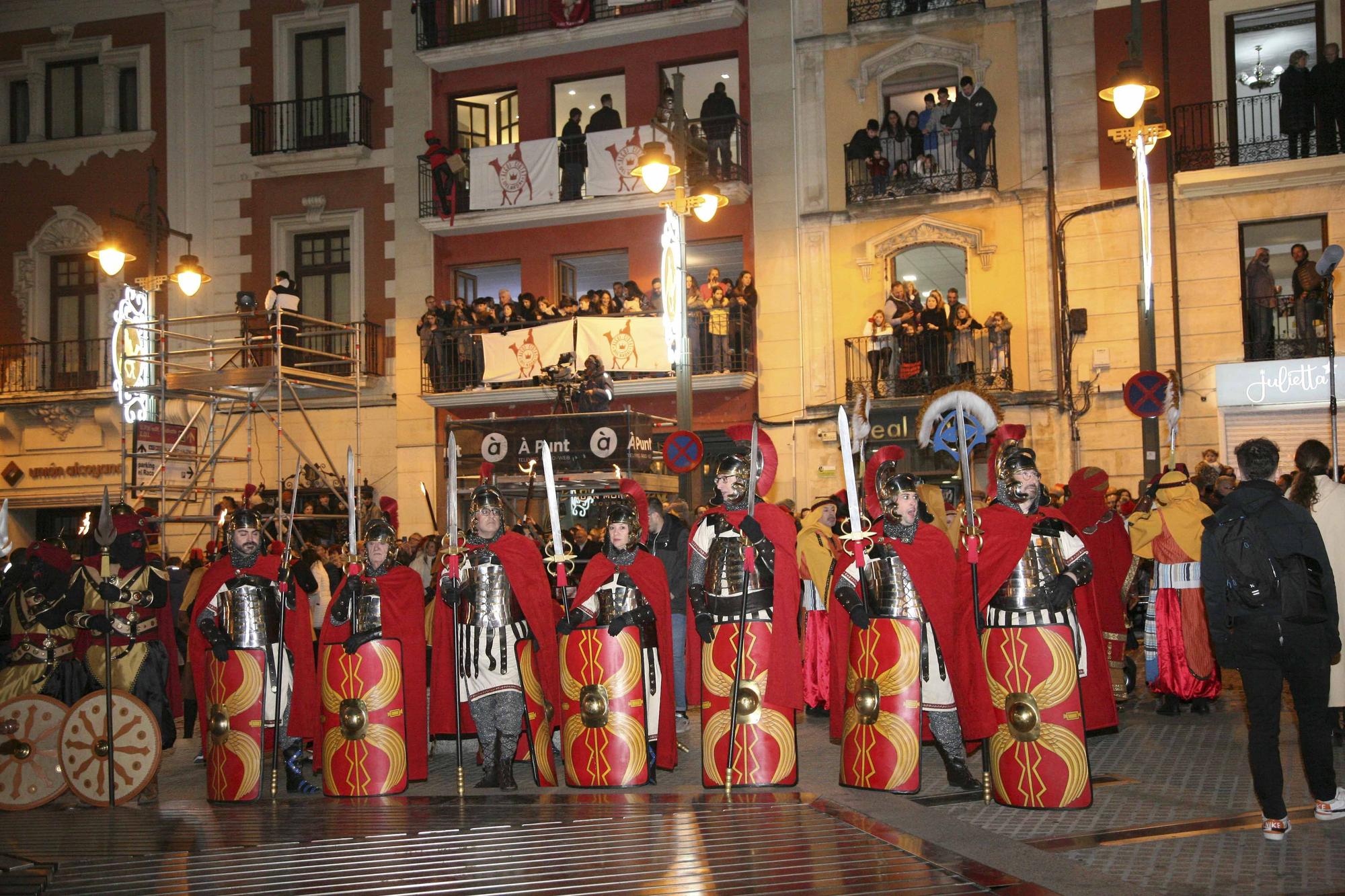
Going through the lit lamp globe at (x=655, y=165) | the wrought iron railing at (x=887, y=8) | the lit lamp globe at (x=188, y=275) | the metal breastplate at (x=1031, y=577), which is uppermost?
the wrought iron railing at (x=887, y=8)

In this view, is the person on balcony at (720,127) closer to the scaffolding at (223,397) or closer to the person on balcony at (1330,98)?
the scaffolding at (223,397)

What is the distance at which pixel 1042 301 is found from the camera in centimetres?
1922

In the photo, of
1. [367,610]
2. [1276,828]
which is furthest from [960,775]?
[367,610]

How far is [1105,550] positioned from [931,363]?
871 cm

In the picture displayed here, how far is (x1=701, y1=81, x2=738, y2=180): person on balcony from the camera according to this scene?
20.7 meters

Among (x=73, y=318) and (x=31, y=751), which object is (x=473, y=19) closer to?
(x=73, y=318)

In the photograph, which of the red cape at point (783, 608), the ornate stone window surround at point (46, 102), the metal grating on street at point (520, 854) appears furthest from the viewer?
the ornate stone window surround at point (46, 102)

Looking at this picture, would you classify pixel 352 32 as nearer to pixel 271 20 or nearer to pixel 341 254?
pixel 271 20

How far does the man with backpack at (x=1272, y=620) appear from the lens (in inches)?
247

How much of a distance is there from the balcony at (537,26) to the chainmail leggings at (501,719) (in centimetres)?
1502

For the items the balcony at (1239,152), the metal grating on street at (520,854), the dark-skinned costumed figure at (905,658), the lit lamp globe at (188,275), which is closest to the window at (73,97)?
the lit lamp globe at (188,275)

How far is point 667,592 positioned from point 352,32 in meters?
17.7

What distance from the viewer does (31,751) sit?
877 cm

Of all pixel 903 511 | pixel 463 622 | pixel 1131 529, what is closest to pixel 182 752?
pixel 463 622
